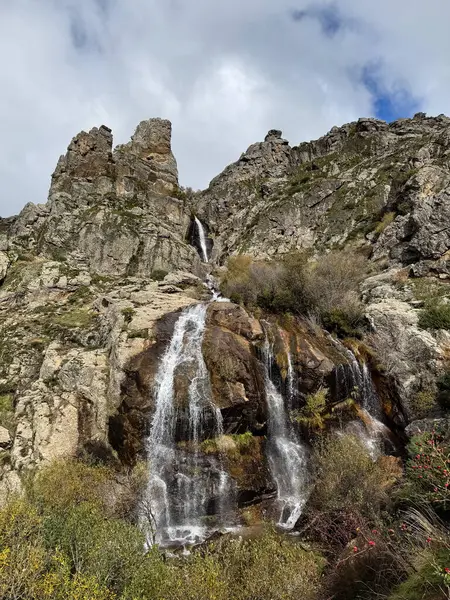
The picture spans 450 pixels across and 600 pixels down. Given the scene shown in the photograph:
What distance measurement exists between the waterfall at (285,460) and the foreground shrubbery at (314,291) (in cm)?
1048

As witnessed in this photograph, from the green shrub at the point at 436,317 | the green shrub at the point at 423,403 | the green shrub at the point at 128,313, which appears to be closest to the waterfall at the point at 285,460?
the green shrub at the point at 423,403

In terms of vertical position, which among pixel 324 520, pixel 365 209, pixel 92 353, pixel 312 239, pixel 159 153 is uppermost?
pixel 159 153

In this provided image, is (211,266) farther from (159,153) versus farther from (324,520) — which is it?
(324,520)

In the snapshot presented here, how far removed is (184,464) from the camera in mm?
23953

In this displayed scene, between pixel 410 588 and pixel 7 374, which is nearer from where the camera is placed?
pixel 410 588

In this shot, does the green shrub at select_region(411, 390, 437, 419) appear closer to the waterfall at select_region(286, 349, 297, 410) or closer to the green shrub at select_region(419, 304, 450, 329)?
the green shrub at select_region(419, 304, 450, 329)

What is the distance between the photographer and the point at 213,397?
26562 millimetres

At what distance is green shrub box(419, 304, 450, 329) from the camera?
28953mm

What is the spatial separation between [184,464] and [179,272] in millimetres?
37660

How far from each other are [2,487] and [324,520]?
19034 millimetres

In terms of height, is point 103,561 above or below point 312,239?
below

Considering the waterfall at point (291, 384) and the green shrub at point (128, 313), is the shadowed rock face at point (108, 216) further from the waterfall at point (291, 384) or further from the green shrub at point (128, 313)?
the waterfall at point (291, 384)

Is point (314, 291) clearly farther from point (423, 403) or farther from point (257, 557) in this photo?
point (257, 557)

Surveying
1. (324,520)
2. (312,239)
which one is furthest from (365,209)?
(324,520)
